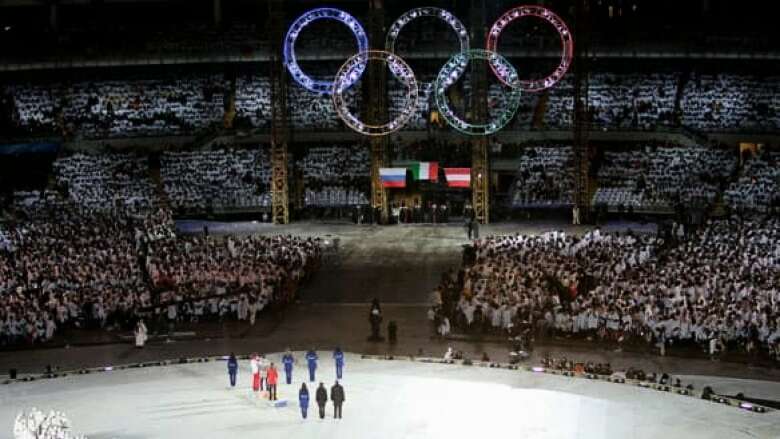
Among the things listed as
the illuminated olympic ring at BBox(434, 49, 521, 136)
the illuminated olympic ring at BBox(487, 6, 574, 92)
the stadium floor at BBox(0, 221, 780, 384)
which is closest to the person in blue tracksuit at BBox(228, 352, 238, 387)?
the stadium floor at BBox(0, 221, 780, 384)

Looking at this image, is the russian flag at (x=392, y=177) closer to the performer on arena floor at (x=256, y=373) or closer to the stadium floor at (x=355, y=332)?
the stadium floor at (x=355, y=332)

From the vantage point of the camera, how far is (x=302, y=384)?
22000 millimetres

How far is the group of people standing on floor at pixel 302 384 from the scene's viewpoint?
2128 cm

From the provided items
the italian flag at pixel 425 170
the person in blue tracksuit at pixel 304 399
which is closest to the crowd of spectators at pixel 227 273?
the person in blue tracksuit at pixel 304 399

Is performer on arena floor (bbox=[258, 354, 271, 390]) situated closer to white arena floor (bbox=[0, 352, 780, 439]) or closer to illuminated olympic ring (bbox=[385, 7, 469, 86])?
white arena floor (bbox=[0, 352, 780, 439])

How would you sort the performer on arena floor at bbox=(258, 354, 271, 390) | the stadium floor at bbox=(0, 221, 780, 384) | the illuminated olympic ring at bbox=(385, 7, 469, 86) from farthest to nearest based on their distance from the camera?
the illuminated olympic ring at bbox=(385, 7, 469, 86)
the stadium floor at bbox=(0, 221, 780, 384)
the performer on arena floor at bbox=(258, 354, 271, 390)

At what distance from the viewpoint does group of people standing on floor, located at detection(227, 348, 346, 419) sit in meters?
21.3

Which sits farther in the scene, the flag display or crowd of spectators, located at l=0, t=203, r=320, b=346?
the flag display

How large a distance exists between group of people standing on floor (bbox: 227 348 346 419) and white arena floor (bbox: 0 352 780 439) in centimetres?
24

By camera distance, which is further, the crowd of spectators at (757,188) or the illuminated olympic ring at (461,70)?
the crowd of spectators at (757,188)

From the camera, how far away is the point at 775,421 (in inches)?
811

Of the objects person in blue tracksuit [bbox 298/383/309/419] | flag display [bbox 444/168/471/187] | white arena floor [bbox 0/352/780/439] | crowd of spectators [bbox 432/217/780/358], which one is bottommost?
white arena floor [bbox 0/352/780/439]

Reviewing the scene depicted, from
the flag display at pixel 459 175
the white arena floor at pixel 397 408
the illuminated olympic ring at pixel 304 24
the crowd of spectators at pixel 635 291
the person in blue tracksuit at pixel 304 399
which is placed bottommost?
the white arena floor at pixel 397 408

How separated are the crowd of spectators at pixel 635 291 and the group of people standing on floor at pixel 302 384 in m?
6.01
